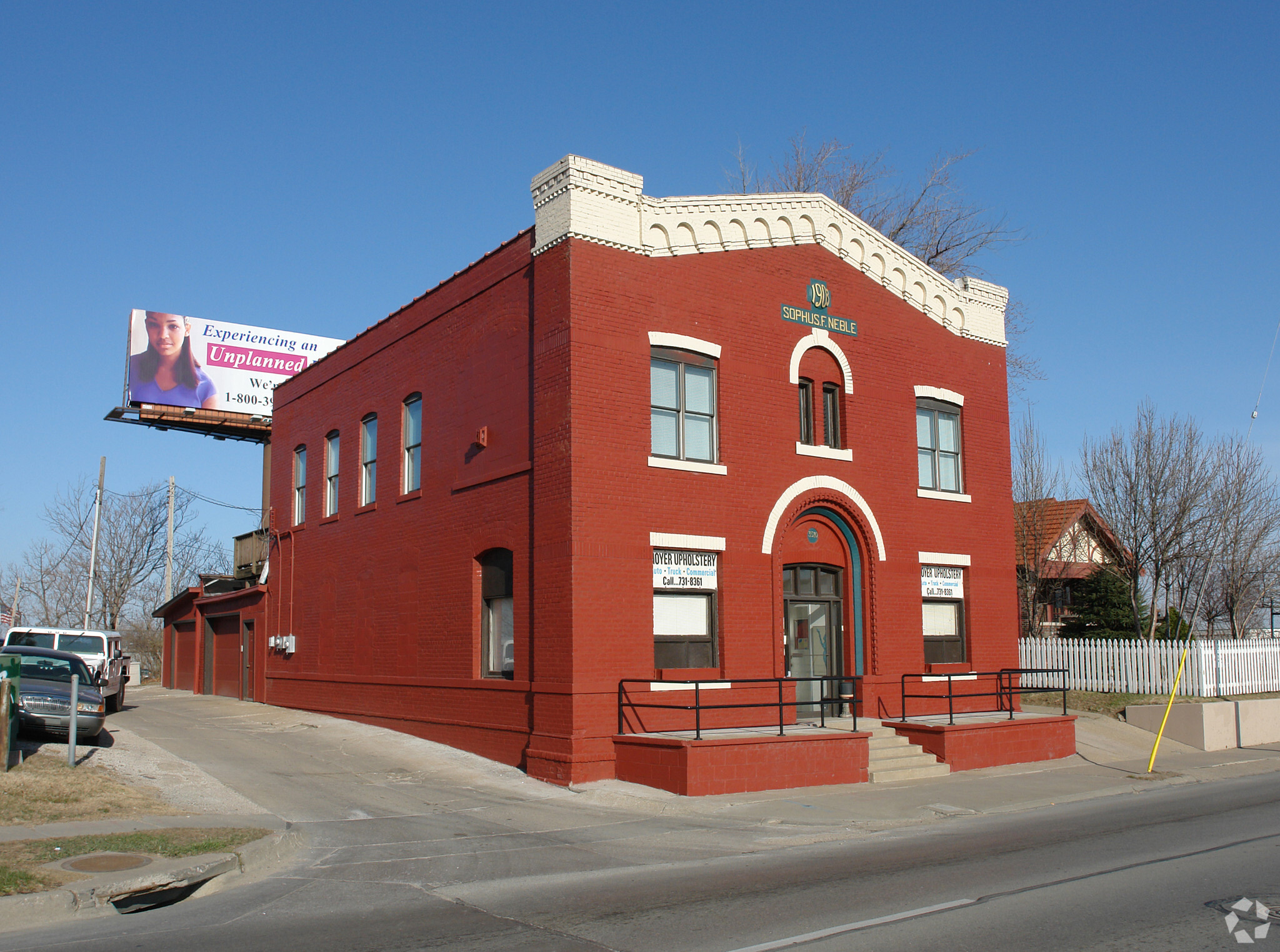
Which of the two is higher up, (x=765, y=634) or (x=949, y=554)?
(x=949, y=554)

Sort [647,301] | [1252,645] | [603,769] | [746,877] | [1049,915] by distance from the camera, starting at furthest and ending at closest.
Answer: [1252,645], [647,301], [603,769], [746,877], [1049,915]

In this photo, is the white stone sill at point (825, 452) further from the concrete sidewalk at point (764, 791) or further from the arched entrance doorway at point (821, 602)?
the concrete sidewalk at point (764, 791)

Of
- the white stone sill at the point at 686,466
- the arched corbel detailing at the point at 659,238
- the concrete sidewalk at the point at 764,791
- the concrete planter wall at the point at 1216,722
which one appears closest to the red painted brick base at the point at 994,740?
the concrete sidewalk at the point at 764,791

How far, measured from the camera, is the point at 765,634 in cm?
1784

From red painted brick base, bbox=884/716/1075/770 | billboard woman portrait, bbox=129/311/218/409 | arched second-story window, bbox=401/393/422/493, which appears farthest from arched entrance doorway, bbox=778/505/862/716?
billboard woman portrait, bbox=129/311/218/409

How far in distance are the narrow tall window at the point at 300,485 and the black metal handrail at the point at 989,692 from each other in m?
15.4

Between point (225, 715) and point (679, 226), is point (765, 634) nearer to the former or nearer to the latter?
point (679, 226)

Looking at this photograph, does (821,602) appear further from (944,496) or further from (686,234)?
(686,234)

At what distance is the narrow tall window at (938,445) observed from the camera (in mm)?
21500

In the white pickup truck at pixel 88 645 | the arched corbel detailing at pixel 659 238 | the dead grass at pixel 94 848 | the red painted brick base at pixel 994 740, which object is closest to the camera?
the dead grass at pixel 94 848

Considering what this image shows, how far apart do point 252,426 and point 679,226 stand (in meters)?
28.9

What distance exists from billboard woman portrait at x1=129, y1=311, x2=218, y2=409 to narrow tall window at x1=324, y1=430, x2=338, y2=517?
1812cm

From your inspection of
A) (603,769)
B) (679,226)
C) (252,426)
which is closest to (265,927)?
(603,769)

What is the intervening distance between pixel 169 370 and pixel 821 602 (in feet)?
102
